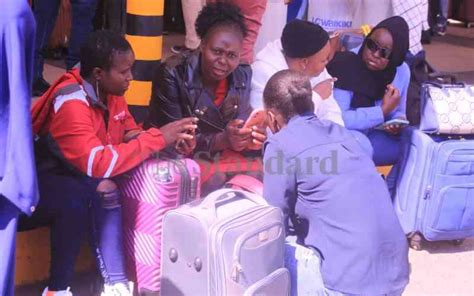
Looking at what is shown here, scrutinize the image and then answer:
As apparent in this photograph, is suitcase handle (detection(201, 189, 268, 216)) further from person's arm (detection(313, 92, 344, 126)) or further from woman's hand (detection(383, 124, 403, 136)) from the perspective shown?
woman's hand (detection(383, 124, 403, 136))

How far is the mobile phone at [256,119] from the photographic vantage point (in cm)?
345

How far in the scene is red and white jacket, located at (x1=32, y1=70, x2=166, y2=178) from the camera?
2.86m

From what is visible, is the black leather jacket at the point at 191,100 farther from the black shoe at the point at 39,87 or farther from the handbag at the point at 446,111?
the black shoe at the point at 39,87

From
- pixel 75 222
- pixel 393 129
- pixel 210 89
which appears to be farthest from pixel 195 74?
pixel 393 129

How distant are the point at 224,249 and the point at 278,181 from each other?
0.40 meters

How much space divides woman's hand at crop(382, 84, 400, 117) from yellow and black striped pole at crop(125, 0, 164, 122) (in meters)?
1.26

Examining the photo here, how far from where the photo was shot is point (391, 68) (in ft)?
13.7

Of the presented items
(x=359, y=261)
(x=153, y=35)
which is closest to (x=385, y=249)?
(x=359, y=261)

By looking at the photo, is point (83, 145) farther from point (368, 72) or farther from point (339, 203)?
point (368, 72)

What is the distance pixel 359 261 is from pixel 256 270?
15.4 inches

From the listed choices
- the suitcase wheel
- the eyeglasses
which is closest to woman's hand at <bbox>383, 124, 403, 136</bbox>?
the eyeglasses

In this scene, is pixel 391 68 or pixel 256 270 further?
pixel 391 68

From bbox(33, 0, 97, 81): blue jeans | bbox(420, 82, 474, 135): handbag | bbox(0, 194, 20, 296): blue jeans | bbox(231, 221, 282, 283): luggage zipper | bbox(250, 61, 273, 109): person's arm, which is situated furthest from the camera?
bbox(33, 0, 97, 81): blue jeans

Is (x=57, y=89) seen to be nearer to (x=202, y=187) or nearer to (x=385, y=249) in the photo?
(x=202, y=187)
